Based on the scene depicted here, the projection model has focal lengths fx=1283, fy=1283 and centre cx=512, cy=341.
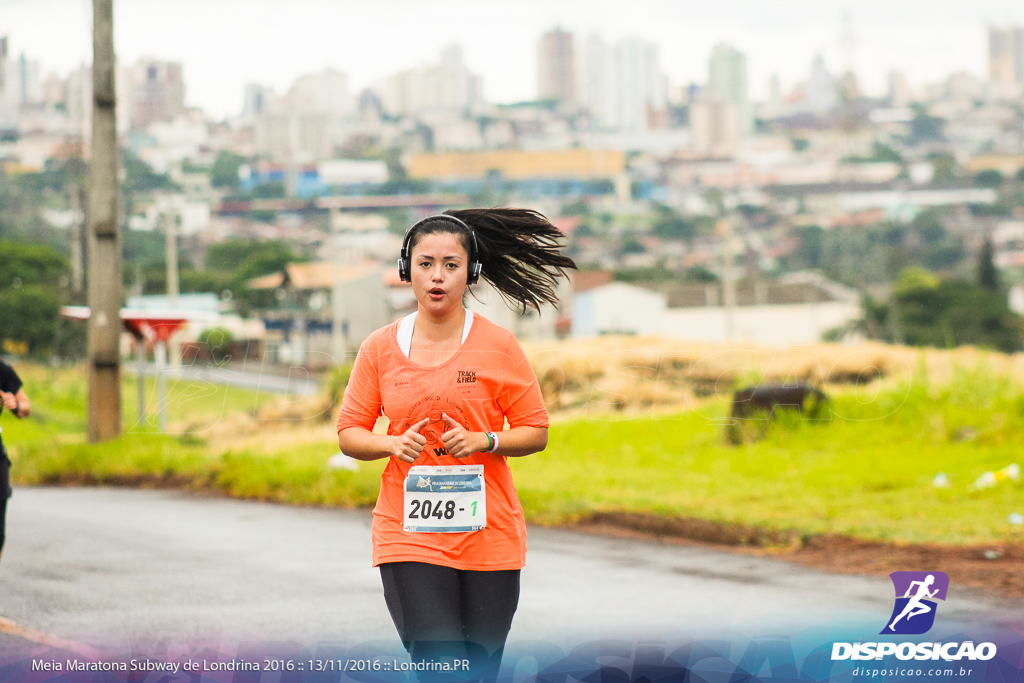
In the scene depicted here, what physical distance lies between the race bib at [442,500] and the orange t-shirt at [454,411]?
29 millimetres

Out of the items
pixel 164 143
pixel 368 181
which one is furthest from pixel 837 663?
pixel 368 181

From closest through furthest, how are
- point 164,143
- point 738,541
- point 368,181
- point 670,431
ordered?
point 738,541 < point 670,431 < point 164,143 < point 368,181

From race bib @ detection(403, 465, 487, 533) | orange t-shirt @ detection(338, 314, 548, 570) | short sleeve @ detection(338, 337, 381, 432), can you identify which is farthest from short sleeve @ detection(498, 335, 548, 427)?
short sleeve @ detection(338, 337, 381, 432)

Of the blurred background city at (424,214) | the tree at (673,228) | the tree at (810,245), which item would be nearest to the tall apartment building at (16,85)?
the blurred background city at (424,214)

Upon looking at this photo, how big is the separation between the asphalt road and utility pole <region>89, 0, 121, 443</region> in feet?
15.0

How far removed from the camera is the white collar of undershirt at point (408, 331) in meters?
4.09

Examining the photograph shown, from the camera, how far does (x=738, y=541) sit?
9883 mm

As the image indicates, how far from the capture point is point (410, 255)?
13.6 feet

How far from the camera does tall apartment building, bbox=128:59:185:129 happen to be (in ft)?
218

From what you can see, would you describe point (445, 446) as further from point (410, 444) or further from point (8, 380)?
point (8, 380)

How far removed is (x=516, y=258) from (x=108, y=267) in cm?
1156

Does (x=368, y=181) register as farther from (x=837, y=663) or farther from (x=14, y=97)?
(x=837, y=663)

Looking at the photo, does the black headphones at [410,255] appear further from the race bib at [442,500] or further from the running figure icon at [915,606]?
the running figure icon at [915,606]

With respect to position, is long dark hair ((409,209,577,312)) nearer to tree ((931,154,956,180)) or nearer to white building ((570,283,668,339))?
A: white building ((570,283,668,339))
